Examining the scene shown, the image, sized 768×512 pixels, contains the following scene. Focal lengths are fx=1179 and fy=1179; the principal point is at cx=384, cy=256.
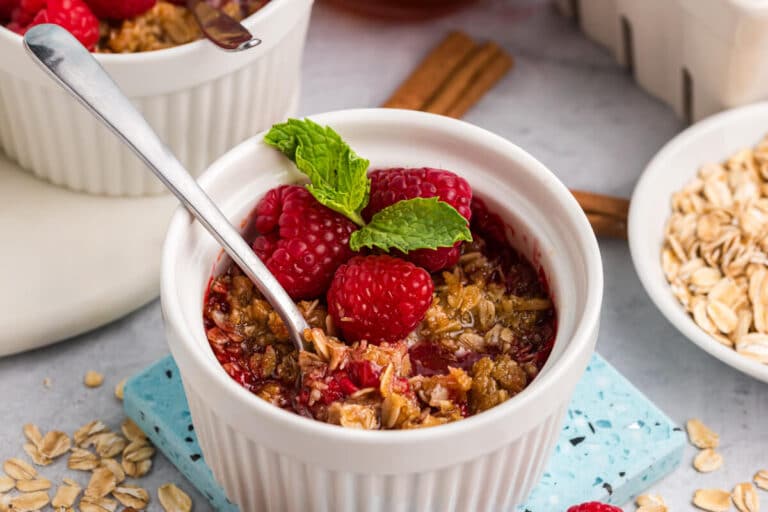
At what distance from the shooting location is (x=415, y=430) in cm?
114

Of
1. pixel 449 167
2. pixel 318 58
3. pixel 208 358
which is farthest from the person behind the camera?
pixel 318 58

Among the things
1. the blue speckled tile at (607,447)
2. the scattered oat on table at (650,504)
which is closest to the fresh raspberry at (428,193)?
the blue speckled tile at (607,447)

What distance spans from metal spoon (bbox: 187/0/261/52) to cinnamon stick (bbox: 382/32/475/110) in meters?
0.43

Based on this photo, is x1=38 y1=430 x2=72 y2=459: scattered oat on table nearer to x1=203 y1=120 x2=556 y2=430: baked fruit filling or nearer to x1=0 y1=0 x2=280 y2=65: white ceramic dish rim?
x1=203 y1=120 x2=556 y2=430: baked fruit filling

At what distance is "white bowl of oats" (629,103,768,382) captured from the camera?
1.62 metres

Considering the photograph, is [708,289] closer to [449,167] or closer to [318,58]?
[449,167]

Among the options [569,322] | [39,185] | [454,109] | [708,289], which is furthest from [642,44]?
[39,185]

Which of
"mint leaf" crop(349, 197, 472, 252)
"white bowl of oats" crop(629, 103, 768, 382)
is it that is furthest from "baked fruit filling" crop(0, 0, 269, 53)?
"white bowl of oats" crop(629, 103, 768, 382)

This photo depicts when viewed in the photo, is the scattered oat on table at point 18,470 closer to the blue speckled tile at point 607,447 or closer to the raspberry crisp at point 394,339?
the raspberry crisp at point 394,339

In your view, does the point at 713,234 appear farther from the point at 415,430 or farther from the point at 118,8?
the point at 118,8

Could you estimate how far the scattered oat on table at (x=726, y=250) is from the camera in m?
1.63

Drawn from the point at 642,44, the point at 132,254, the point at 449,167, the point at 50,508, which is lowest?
the point at 50,508

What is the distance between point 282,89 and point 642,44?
653 millimetres

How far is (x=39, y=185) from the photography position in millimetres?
1771
